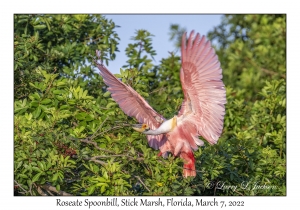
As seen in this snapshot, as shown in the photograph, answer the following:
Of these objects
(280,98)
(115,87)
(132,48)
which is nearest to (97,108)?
(115,87)

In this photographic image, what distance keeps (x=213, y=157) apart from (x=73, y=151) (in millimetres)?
1176

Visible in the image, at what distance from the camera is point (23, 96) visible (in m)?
6.63

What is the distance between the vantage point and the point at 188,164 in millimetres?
5777

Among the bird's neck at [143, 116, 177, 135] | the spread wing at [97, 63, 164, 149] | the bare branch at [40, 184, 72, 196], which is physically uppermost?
the spread wing at [97, 63, 164, 149]

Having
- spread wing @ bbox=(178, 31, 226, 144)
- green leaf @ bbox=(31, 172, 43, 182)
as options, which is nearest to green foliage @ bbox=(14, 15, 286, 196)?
green leaf @ bbox=(31, 172, 43, 182)

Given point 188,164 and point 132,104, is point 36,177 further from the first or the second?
point 188,164

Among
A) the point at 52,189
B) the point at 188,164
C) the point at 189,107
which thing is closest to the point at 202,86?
the point at 189,107

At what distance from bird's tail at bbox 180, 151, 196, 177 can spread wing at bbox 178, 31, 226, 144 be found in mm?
198

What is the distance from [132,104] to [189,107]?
556mm

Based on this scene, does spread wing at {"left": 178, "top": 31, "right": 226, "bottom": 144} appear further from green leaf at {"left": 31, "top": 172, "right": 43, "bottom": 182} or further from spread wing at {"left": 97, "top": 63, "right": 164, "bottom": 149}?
green leaf at {"left": 31, "top": 172, "right": 43, "bottom": 182}

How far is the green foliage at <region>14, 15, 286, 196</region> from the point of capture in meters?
5.56

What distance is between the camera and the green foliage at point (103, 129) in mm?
5559

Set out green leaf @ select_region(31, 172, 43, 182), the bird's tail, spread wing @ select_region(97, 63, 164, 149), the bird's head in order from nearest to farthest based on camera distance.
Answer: green leaf @ select_region(31, 172, 43, 182)
the bird's tail
the bird's head
spread wing @ select_region(97, 63, 164, 149)

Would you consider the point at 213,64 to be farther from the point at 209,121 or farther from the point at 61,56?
the point at 61,56
